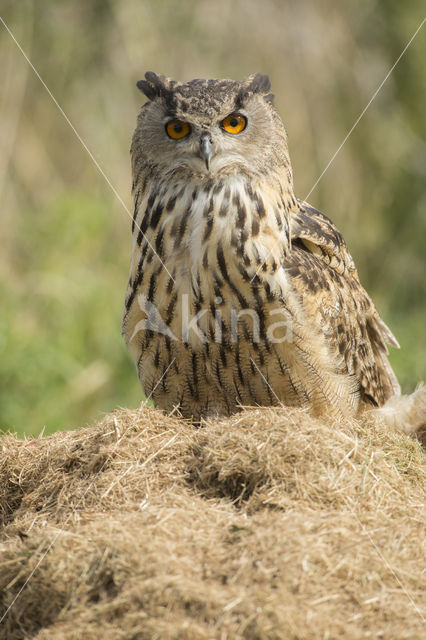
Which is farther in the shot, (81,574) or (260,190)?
(260,190)

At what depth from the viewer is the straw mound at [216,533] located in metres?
1.77

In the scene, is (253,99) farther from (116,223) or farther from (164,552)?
(116,223)

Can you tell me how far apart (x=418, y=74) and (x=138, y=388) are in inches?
156

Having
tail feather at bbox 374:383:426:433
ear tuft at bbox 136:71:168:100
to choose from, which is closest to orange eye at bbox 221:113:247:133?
ear tuft at bbox 136:71:168:100

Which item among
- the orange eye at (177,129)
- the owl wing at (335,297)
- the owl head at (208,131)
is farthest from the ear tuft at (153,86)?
the owl wing at (335,297)

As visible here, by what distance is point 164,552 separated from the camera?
75.5 inches

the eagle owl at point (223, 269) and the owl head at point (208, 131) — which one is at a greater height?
the owl head at point (208, 131)

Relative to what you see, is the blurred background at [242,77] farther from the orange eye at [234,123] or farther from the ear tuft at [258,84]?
the orange eye at [234,123]

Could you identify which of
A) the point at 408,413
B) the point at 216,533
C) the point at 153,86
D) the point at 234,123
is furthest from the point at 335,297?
the point at 216,533

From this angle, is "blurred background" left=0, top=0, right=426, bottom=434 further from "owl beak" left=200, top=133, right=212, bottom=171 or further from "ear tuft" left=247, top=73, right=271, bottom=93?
"owl beak" left=200, top=133, right=212, bottom=171

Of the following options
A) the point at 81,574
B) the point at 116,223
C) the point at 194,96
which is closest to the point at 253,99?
the point at 194,96

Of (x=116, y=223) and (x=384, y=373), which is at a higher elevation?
(x=384, y=373)

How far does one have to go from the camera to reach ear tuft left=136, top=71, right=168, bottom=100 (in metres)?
3.07

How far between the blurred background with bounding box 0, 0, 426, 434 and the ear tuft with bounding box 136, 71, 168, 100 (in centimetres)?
339
